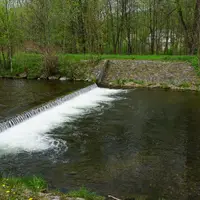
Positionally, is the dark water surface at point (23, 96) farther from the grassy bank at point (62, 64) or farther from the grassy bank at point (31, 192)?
the grassy bank at point (31, 192)

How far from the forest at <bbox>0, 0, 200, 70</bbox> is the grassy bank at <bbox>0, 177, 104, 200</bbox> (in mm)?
22037

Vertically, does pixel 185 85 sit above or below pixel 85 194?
above

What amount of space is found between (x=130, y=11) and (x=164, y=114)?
26.1 meters

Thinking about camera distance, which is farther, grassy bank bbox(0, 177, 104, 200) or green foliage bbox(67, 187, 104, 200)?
green foliage bbox(67, 187, 104, 200)

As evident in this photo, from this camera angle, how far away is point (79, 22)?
37.3 meters

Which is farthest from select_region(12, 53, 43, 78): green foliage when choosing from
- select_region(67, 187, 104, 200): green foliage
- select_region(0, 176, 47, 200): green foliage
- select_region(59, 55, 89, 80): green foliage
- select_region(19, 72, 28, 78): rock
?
select_region(67, 187, 104, 200): green foliage

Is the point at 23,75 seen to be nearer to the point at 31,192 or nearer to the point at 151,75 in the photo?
the point at 151,75

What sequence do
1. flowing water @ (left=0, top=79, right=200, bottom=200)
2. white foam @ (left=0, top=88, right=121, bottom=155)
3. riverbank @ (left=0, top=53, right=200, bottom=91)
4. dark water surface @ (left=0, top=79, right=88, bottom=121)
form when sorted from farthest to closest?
riverbank @ (left=0, top=53, right=200, bottom=91), dark water surface @ (left=0, top=79, right=88, bottom=121), white foam @ (left=0, top=88, right=121, bottom=155), flowing water @ (left=0, top=79, right=200, bottom=200)

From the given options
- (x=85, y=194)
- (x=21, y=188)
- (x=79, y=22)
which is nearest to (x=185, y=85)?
(x=79, y=22)

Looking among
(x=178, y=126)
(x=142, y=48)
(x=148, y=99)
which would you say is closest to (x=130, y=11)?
(x=142, y=48)

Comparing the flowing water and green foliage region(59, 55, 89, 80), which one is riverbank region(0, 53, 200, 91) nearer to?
green foliage region(59, 55, 89, 80)

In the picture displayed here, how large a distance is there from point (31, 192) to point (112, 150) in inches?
175

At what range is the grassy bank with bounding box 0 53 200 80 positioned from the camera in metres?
28.4

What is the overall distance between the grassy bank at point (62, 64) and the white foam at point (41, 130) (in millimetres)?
9773
